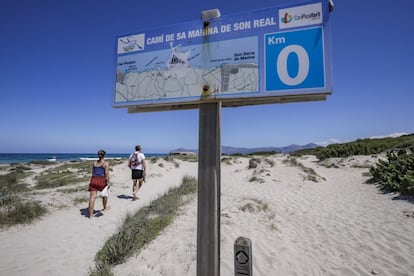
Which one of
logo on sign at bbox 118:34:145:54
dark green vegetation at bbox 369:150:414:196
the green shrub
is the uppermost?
logo on sign at bbox 118:34:145:54

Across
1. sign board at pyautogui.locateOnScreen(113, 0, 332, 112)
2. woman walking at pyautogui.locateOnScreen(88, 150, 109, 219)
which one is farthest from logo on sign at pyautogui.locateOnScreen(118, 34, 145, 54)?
woman walking at pyautogui.locateOnScreen(88, 150, 109, 219)

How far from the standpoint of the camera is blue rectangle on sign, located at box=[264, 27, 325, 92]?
1506mm

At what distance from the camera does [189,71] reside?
176 centimetres

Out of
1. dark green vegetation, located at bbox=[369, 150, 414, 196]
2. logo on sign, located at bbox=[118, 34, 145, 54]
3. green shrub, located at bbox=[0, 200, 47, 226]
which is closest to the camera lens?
logo on sign, located at bbox=[118, 34, 145, 54]

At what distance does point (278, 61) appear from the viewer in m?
1.59

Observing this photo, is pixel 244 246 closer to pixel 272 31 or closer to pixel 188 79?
pixel 188 79

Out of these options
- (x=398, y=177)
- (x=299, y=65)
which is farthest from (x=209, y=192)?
(x=398, y=177)

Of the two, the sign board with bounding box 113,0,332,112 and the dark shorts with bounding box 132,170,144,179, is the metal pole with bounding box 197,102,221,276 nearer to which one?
the sign board with bounding box 113,0,332,112

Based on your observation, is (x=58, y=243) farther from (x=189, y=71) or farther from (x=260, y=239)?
(x=189, y=71)

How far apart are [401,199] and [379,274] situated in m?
5.36

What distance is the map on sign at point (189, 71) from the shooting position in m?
1.64

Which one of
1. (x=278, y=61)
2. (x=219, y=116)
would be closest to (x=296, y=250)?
(x=219, y=116)

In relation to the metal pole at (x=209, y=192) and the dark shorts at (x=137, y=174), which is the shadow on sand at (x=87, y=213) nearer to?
the dark shorts at (x=137, y=174)

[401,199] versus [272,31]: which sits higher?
[272,31]
